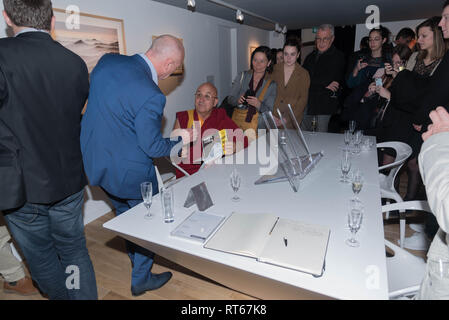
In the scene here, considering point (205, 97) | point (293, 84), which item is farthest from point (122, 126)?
point (293, 84)

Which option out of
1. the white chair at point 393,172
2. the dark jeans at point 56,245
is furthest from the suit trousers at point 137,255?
the white chair at point 393,172

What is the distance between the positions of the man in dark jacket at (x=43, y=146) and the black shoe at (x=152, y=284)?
356mm

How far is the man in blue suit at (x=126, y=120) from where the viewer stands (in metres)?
1.58

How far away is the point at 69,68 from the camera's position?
1520 mm

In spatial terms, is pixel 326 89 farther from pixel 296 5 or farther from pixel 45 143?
pixel 45 143

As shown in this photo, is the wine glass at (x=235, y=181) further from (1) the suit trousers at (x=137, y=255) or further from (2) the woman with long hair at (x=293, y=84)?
(2) the woman with long hair at (x=293, y=84)

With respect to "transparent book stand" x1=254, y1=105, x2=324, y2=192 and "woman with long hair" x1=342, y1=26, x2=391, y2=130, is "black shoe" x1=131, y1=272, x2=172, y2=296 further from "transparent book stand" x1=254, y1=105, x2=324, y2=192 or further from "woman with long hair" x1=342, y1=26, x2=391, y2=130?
"woman with long hair" x1=342, y1=26, x2=391, y2=130

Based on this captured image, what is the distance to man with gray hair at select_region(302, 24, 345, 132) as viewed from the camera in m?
3.83

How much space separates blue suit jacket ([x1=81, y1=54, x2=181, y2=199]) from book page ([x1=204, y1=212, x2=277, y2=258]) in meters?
0.62

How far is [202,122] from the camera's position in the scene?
112 inches

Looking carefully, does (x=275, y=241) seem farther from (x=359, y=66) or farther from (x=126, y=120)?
(x=359, y=66)
